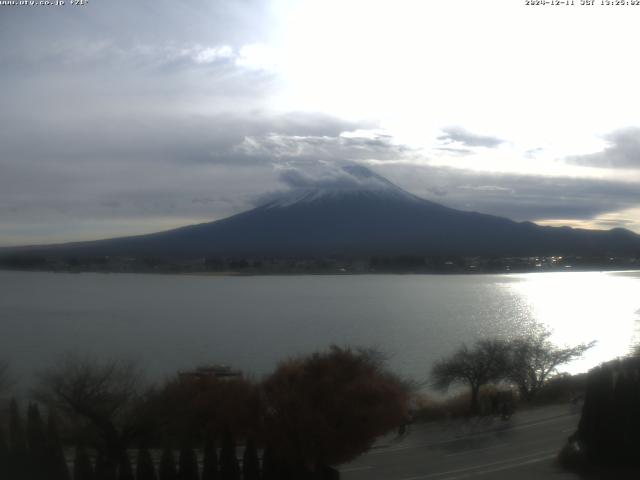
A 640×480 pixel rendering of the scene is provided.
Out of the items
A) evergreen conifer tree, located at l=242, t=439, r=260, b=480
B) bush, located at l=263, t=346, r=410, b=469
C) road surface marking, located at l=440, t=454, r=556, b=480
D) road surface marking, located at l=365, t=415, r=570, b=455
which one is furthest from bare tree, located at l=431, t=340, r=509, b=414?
evergreen conifer tree, located at l=242, t=439, r=260, b=480

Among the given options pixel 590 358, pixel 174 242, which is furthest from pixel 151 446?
pixel 174 242

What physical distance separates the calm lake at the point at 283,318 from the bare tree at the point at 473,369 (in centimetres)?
125

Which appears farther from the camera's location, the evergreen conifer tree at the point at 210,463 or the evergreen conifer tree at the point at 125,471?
the evergreen conifer tree at the point at 210,463

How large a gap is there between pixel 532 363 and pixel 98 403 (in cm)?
799

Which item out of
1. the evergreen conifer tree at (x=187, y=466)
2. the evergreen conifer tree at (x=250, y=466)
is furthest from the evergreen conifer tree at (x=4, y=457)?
the evergreen conifer tree at (x=250, y=466)

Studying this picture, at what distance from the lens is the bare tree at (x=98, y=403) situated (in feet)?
20.9

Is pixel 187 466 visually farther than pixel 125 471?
Yes

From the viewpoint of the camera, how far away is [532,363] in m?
12.4

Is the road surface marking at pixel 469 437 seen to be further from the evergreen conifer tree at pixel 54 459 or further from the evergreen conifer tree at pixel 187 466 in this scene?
the evergreen conifer tree at pixel 54 459

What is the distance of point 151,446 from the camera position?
7016mm

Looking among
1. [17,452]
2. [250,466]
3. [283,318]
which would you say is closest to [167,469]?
[250,466]

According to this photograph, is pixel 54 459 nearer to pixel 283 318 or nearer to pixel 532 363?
pixel 532 363

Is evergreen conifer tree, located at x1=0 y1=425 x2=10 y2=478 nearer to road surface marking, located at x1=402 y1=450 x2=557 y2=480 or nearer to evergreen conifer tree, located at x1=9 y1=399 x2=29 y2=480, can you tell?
evergreen conifer tree, located at x1=9 y1=399 x2=29 y2=480

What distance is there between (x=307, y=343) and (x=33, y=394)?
9.12 meters
